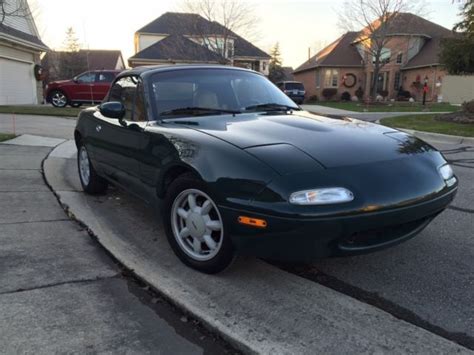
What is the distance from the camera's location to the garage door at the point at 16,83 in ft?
68.7

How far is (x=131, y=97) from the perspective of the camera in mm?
4484

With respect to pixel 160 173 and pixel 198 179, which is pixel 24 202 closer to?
pixel 160 173

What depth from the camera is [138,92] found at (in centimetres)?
432

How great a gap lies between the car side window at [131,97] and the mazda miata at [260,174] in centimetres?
2

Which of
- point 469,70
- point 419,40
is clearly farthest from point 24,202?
point 419,40

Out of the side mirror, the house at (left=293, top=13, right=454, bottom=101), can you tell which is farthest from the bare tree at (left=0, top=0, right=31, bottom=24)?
the house at (left=293, top=13, right=454, bottom=101)

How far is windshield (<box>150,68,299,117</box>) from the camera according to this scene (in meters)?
4.10

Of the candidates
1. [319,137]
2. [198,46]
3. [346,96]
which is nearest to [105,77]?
[198,46]

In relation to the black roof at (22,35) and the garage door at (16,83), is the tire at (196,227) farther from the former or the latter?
the garage door at (16,83)

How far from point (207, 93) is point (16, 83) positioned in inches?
845

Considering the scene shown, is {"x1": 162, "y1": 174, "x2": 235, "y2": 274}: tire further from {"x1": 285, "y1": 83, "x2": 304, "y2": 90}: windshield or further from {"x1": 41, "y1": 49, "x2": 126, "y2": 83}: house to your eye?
{"x1": 41, "y1": 49, "x2": 126, "y2": 83}: house

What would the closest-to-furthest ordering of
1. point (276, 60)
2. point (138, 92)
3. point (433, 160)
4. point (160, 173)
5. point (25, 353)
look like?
point (25, 353) < point (433, 160) < point (160, 173) < point (138, 92) < point (276, 60)

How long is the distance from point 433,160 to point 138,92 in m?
2.64

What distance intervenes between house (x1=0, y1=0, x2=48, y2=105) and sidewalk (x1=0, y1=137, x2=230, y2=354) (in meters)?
18.2
